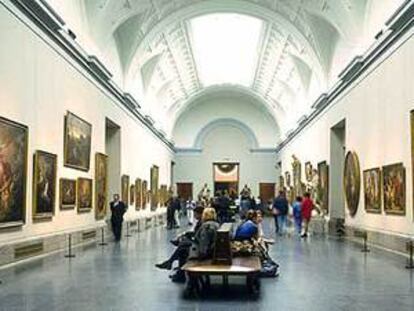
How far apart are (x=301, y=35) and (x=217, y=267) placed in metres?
20.5

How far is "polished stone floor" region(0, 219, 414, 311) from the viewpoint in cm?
930

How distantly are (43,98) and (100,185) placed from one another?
7.91 metres

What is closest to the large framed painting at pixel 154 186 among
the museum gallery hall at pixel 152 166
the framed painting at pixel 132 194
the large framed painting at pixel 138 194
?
the museum gallery hall at pixel 152 166

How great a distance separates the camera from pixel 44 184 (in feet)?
54.7

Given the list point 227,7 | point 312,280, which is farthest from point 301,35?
point 312,280

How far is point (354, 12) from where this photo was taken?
71.7 feet

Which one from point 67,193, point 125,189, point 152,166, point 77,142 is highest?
point 152,166

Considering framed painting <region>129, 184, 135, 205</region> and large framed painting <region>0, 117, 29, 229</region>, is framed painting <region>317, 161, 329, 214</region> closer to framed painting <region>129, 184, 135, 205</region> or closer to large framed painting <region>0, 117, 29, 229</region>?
framed painting <region>129, 184, 135, 205</region>

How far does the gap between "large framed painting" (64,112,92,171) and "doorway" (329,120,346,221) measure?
1171 centimetres

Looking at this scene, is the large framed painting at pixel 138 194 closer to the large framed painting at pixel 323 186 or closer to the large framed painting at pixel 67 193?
the large framed painting at pixel 323 186

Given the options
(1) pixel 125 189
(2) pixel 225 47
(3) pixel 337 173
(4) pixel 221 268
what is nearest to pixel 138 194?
(1) pixel 125 189

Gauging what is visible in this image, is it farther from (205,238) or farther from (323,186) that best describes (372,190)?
(205,238)

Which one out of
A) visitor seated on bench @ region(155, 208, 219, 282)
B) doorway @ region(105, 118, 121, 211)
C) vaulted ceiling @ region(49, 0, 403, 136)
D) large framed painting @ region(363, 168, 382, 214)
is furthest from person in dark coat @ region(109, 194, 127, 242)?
visitor seated on bench @ region(155, 208, 219, 282)

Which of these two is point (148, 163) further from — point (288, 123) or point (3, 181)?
point (3, 181)
